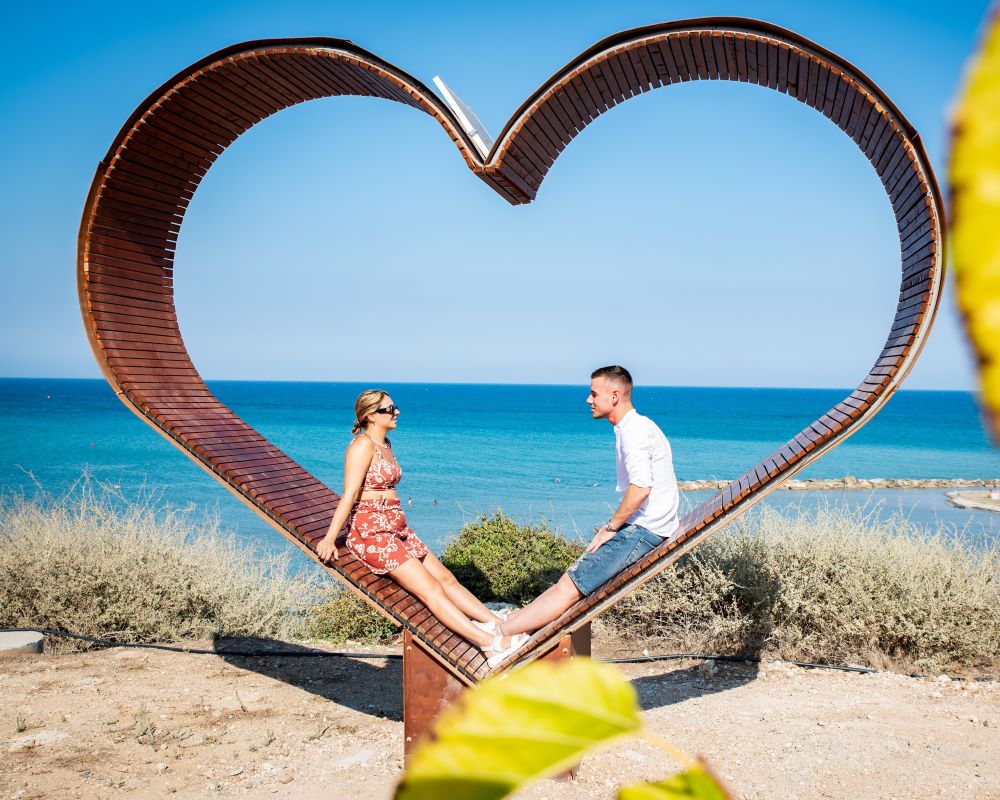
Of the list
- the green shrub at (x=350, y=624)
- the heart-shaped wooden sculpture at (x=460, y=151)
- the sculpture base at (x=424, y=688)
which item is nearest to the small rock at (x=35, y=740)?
the heart-shaped wooden sculpture at (x=460, y=151)

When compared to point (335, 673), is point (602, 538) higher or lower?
higher

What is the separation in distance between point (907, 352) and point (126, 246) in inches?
185

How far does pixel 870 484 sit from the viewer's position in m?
31.4

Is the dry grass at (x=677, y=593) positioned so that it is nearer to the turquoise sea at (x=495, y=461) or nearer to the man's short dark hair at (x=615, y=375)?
the turquoise sea at (x=495, y=461)

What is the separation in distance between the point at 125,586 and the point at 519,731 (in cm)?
836

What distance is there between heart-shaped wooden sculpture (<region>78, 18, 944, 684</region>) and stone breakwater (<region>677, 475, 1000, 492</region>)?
25.0m

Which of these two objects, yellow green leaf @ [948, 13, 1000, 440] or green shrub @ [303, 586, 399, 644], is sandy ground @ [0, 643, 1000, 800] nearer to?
green shrub @ [303, 586, 399, 644]

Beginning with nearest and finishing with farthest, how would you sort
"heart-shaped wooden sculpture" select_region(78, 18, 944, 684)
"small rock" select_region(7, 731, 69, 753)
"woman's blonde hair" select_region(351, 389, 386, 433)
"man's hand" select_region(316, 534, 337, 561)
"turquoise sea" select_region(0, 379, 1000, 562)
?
1. "heart-shaped wooden sculpture" select_region(78, 18, 944, 684)
2. "man's hand" select_region(316, 534, 337, 561)
3. "small rock" select_region(7, 731, 69, 753)
4. "woman's blonde hair" select_region(351, 389, 386, 433)
5. "turquoise sea" select_region(0, 379, 1000, 562)

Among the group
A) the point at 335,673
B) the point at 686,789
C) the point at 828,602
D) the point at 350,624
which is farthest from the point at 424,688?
the point at 686,789

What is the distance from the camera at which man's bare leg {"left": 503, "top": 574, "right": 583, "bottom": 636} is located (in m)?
4.90

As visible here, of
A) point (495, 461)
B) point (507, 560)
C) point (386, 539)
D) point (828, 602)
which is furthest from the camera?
point (495, 461)

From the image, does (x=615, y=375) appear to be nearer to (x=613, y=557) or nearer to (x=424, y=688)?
(x=613, y=557)

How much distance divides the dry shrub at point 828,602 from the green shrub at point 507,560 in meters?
0.84

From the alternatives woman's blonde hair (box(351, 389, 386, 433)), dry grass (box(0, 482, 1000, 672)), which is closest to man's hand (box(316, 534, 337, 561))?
woman's blonde hair (box(351, 389, 386, 433))
